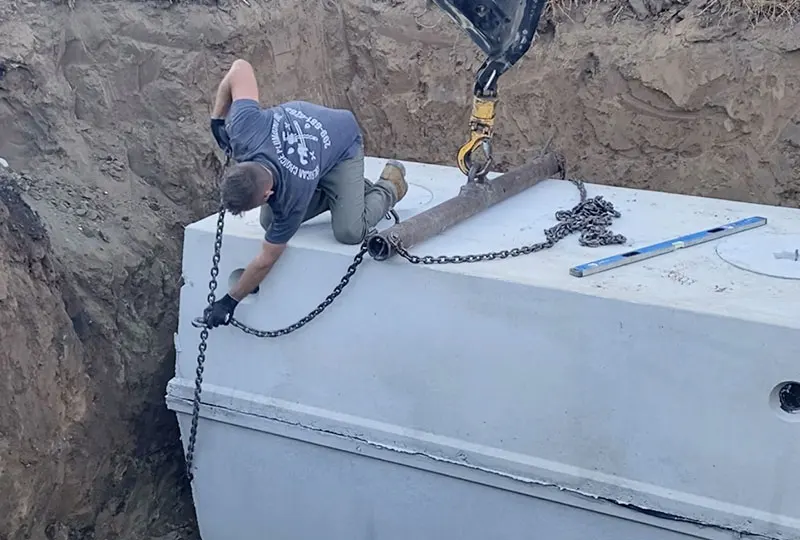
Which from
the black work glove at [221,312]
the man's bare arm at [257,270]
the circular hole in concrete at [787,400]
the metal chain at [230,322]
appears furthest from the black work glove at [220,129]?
the circular hole in concrete at [787,400]

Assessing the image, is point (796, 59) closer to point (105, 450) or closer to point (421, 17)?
point (421, 17)

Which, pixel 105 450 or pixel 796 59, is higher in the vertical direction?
pixel 796 59

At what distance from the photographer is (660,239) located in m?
4.32

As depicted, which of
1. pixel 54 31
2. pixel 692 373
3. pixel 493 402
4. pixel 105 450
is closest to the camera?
pixel 692 373

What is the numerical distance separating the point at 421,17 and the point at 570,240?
2.83m

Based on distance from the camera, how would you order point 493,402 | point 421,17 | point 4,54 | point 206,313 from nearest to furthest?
point 493,402
point 206,313
point 4,54
point 421,17

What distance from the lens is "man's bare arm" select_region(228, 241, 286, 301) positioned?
4.11m

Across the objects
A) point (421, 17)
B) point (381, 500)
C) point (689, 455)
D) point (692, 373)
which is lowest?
point (381, 500)

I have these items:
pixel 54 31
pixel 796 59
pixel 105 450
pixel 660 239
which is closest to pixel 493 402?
pixel 660 239

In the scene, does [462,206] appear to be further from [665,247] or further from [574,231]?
[665,247]

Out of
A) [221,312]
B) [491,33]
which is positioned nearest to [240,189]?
[221,312]

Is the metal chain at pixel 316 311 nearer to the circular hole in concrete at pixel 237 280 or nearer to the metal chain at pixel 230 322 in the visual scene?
the metal chain at pixel 230 322

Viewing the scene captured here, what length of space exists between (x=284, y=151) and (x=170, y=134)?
76.1 inches

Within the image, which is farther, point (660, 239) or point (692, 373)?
point (660, 239)
